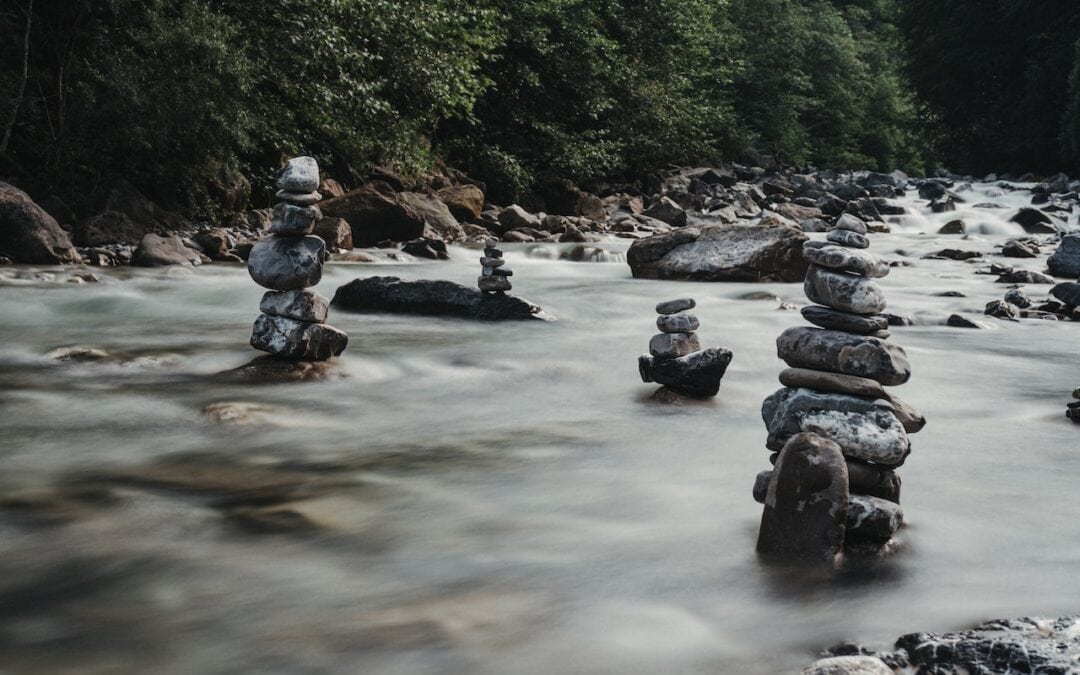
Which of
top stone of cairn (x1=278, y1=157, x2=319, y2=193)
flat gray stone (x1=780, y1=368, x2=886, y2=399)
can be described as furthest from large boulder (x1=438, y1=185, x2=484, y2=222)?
flat gray stone (x1=780, y1=368, x2=886, y2=399)

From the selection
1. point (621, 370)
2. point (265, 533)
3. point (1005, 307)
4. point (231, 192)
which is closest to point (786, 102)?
point (231, 192)

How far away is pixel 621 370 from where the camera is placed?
26.5 feet

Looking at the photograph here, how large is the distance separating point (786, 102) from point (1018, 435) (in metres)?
36.4

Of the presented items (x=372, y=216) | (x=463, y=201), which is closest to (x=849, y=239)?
(x=372, y=216)

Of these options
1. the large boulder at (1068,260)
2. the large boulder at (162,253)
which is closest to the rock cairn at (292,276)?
the large boulder at (162,253)

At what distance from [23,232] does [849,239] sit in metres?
11.3

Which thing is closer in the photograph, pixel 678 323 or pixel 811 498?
pixel 811 498

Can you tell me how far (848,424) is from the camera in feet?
13.3

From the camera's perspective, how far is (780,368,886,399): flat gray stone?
13.7 ft

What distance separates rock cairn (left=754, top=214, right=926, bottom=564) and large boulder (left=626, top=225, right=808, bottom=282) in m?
9.13

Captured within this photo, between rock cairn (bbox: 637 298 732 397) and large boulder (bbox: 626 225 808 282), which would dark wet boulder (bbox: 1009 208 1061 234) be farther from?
rock cairn (bbox: 637 298 732 397)

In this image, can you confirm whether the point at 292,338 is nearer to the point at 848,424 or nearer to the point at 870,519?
the point at 848,424

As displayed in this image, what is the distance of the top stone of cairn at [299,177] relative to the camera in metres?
7.52

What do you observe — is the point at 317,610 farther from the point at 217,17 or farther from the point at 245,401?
the point at 217,17
